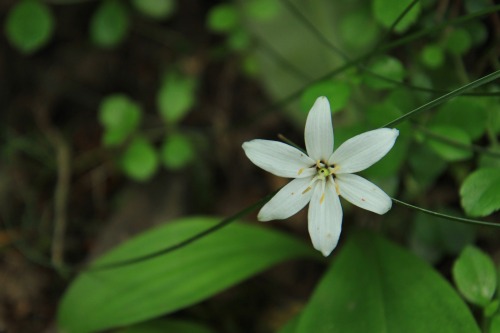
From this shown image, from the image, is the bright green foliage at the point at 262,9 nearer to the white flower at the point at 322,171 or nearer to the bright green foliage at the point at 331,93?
the bright green foliage at the point at 331,93

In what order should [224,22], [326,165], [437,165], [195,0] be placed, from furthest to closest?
1. [195,0]
2. [224,22]
3. [437,165]
4. [326,165]

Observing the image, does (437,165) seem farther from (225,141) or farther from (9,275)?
(9,275)

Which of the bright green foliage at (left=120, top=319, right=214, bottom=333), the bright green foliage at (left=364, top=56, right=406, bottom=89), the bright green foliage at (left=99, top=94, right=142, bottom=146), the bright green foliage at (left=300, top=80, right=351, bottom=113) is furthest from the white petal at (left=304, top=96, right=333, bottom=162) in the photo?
the bright green foliage at (left=99, top=94, right=142, bottom=146)

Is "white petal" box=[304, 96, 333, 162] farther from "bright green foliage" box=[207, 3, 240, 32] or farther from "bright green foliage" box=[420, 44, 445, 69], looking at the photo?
"bright green foliage" box=[207, 3, 240, 32]

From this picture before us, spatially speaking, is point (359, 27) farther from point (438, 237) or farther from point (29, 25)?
point (29, 25)

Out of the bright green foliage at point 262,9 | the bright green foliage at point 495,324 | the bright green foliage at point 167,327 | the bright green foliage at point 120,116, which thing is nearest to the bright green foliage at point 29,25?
the bright green foliage at point 120,116

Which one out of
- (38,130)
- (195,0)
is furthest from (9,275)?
(195,0)

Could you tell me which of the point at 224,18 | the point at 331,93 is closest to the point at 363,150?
the point at 331,93
